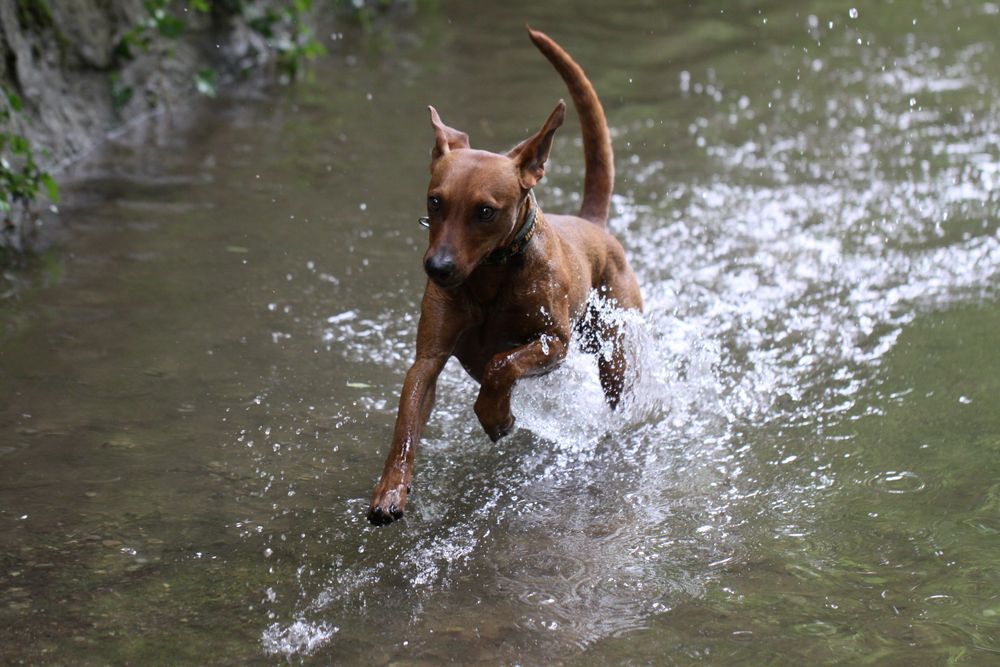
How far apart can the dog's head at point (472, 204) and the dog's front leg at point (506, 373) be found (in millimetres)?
414

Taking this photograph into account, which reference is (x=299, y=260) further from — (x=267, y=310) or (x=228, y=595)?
(x=228, y=595)

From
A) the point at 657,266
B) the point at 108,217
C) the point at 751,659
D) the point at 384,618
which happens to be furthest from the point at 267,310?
the point at 751,659

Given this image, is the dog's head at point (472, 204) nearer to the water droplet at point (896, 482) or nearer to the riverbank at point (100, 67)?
the water droplet at point (896, 482)

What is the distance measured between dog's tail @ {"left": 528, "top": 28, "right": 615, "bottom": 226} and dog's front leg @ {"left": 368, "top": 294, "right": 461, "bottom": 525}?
1315mm

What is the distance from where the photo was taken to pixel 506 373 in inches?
169

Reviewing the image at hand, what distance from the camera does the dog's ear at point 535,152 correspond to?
4.12m

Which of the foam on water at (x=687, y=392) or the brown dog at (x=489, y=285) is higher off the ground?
the brown dog at (x=489, y=285)

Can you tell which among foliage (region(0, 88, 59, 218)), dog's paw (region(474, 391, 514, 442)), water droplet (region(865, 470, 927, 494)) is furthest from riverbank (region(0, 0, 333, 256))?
water droplet (region(865, 470, 927, 494))

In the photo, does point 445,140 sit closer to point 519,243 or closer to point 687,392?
point 519,243

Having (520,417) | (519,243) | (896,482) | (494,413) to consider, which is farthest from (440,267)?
(896,482)

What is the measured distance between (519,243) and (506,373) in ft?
1.48

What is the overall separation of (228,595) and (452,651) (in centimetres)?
76

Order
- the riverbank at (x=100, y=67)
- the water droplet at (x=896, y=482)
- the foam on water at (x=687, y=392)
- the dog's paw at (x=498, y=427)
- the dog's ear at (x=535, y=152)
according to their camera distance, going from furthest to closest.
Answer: the riverbank at (x=100, y=67) < the water droplet at (x=896, y=482) < the dog's paw at (x=498, y=427) < the dog's ear at (x=535, y=152) < the foam on water at (x=687, y=392)

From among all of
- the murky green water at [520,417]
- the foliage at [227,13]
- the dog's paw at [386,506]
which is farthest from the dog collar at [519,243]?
the foliage at [227,13]
